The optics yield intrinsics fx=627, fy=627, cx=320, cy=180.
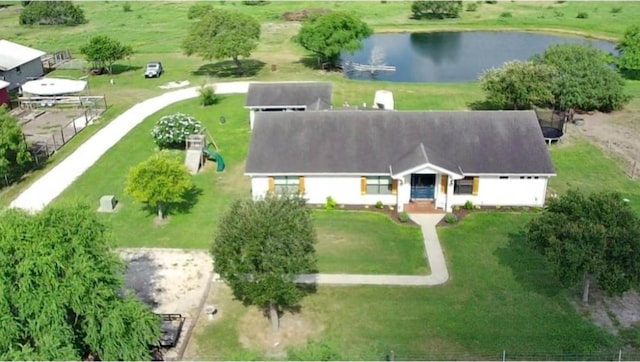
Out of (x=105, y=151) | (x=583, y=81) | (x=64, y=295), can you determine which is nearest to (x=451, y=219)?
(x=64, y=295)

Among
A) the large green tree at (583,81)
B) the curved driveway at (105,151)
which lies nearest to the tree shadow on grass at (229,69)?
the curved driveway at (105,151)

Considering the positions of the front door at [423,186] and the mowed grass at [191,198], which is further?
the front door at [423,186]

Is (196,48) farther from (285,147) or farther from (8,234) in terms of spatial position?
(8,234)

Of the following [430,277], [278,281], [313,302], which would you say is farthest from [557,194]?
[278,281]

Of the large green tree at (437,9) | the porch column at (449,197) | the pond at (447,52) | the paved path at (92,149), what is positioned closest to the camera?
the porch column at (449,197)

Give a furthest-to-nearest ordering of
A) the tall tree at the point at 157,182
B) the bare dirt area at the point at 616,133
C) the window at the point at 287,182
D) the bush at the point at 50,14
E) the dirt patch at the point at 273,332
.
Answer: the bush at the point at 50,14
the bare dirt area at the point at 616,133
the window at the point at 287,182
the tall tree at the point at 157,182
the dirt patch at the point at 273,332

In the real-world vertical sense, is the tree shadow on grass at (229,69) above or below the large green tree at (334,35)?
below

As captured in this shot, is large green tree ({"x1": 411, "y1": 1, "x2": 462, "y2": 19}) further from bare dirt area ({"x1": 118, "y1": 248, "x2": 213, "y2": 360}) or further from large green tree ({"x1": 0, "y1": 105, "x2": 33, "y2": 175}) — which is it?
bare dirt area ({"x1": 118, "y1": 248, "x2": 213, "y2": 360})

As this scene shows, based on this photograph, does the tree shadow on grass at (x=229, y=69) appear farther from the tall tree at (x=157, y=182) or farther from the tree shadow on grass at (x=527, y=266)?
the tree shadow on grass at (x=527, y=266)
